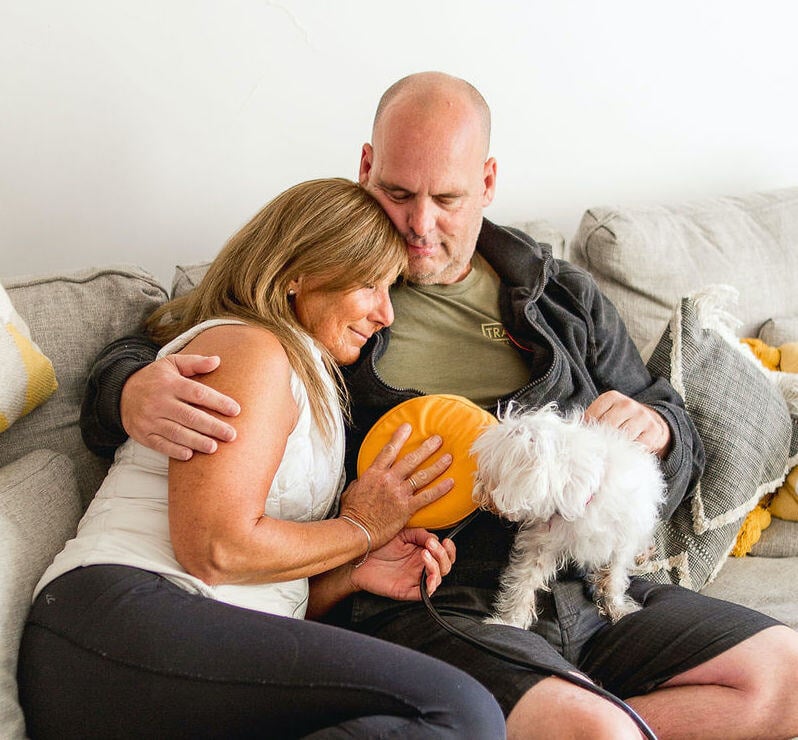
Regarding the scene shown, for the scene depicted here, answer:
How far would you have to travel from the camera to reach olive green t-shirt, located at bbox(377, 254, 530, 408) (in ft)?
5.98

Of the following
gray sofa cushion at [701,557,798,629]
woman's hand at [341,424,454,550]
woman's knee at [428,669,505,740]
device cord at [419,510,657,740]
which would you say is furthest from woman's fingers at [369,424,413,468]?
gray sofa cushion at [701,557,798,629]

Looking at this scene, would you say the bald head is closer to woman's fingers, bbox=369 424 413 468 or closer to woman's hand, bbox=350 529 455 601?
woman's fingers, bbox=369 424 413 468

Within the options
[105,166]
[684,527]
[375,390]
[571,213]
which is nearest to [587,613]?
[684,527]

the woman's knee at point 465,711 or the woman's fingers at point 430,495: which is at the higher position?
the woman's fingers at point 430,495

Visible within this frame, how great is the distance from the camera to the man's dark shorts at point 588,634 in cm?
144

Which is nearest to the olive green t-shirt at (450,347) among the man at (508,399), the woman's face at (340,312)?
the man at (508,399)

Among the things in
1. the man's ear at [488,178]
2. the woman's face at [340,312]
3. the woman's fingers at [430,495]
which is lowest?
the woman's fingers at [430,495]

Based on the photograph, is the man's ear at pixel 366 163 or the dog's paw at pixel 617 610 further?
the man's ear at pixel 366 163

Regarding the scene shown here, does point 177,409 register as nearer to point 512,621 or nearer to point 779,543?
point 512,621

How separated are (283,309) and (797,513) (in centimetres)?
132

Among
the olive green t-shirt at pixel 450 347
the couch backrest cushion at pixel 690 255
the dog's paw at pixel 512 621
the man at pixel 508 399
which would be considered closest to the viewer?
the man at pixel 508 399

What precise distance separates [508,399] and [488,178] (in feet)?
1.62

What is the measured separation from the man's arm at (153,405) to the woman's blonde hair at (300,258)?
0.51 feet

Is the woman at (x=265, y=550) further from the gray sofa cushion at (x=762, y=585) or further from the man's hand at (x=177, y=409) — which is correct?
the gray sofa cushion at (x=762, y=585)
